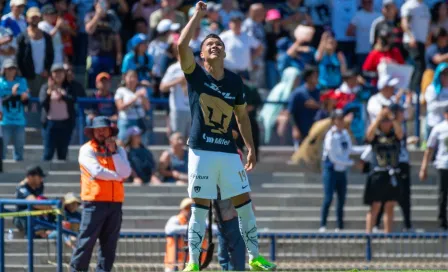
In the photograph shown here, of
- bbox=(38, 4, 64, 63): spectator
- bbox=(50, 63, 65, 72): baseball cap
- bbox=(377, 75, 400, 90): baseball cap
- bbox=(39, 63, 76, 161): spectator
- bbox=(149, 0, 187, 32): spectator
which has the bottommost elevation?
bbox=(39, 63, 76, 161): spectator

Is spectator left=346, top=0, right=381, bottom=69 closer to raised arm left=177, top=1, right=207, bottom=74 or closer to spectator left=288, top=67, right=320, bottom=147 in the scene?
spectator left=288, top=67, right=320, bottom=147

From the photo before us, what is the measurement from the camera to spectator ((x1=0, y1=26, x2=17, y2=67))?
2075 cm

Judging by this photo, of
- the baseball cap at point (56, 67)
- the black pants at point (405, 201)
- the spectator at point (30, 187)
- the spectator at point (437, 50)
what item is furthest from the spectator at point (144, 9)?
the spectator at point (30, 187)

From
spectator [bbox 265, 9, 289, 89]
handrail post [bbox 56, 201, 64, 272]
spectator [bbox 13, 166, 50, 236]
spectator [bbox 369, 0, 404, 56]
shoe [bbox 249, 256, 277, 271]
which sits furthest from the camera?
spectator [bbox 265, 9, 289, 89]

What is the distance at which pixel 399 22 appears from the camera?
24250 mm

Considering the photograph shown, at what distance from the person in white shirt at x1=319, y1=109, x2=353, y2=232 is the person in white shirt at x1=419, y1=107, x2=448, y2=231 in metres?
1.15

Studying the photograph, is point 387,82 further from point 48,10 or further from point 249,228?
point 249,228

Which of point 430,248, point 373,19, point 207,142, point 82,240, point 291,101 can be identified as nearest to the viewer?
point 207,142

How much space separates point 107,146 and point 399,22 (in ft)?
33.5

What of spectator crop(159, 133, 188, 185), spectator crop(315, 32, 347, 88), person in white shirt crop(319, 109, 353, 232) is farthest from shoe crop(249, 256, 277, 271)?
spectator crop(315, 32, 347, 88)

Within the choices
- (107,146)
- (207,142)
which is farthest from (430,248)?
(207,142)

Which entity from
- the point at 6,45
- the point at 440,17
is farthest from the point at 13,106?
the point at 440,17

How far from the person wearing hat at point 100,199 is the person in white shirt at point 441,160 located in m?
6.36

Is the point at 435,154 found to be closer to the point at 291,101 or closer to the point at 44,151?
the point at 291,101
